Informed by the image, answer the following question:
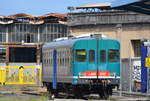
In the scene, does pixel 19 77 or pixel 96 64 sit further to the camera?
pixel 19 77

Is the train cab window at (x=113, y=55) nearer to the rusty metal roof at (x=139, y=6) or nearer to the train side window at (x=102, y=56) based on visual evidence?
the train side window at (x=102, y=56)

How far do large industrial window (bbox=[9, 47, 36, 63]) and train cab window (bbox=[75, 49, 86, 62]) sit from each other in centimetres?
5675

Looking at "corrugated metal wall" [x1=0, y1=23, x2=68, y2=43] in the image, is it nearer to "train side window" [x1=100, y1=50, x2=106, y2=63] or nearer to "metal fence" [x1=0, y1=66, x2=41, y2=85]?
"metal fence" [x1=0, y1=66, x2=41, y2=85]

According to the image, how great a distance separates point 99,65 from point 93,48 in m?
0.97

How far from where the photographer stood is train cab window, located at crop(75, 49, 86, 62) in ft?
82.9

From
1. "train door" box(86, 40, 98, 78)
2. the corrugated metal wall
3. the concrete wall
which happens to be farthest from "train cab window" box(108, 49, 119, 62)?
the corrugated metal wall

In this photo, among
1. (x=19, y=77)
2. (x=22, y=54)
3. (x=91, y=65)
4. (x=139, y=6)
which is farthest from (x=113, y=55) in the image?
(x=22, y=54)

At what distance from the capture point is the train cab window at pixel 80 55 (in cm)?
2528

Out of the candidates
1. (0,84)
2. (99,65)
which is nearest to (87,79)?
(99,65)

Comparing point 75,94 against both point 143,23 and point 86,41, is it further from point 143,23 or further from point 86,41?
point 143,23

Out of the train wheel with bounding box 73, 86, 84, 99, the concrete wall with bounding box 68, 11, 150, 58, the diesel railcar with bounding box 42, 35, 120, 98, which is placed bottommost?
the train wheel with bounding box 73, 86, 84, 99

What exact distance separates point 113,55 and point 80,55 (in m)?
1.76

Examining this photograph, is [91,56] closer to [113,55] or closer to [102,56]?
[102,56]

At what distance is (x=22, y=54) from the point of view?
83.0 meters
